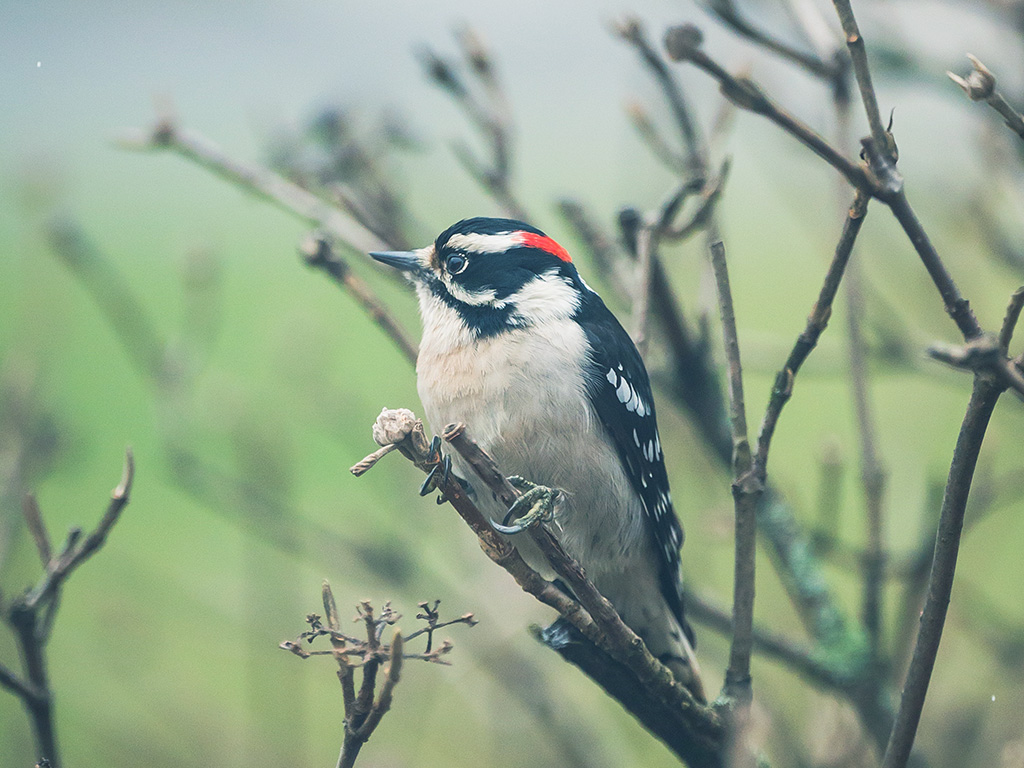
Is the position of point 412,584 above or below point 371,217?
below

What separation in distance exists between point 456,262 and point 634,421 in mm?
636

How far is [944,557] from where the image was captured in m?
1.25

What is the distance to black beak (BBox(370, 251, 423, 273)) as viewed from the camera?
7.38ft

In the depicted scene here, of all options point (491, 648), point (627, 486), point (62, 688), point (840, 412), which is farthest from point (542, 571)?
point (840, 412)

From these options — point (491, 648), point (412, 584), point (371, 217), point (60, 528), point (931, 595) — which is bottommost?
point (931, 595)

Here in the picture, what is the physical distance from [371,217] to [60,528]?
108 inches

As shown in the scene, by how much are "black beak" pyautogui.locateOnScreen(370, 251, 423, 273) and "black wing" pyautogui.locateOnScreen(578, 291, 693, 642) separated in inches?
18.4

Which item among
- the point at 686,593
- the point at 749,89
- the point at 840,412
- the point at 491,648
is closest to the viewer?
the point at 749,89

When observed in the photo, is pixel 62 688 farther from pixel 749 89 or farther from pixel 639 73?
pixel 749 89

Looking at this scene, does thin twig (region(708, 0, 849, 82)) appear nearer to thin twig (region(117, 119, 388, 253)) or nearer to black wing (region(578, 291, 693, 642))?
black wing (region(578, 291, 693, 642))

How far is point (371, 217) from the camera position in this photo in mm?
2578

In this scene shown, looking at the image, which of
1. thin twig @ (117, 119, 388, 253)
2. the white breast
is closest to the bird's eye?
the white breast

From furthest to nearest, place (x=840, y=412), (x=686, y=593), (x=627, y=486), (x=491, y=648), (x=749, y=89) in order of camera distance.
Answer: (x=840, y=412)
(x=491, y=648)
(x=686, y=593)
(x=627, y=486)
(x=749, y=89)

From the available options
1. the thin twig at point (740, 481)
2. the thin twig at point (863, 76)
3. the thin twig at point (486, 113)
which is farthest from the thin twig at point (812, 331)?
the thin twig at point (486, 113)
